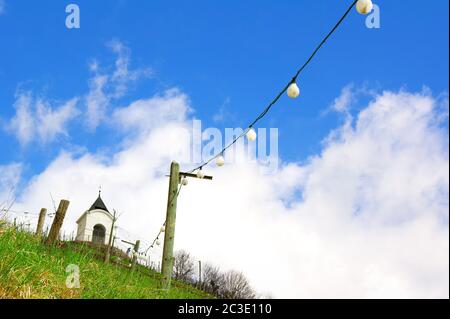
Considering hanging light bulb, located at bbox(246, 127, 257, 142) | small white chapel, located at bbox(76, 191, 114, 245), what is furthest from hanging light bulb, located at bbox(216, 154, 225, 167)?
small white chapel, located at bbox(76, 191, 114, 245)

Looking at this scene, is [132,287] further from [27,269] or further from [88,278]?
[27,269]

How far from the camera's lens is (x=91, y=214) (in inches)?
1924

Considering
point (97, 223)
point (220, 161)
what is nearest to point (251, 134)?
point (220, 161)

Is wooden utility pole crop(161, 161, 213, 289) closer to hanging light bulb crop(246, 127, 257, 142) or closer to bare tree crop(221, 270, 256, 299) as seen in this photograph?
hanging light bulb crop(246, 127, 257, 142)

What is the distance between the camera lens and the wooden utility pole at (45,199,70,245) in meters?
7.41

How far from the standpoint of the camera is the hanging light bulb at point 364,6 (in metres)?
4.45

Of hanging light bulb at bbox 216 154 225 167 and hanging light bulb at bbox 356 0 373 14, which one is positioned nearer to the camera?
hanging light bulb at bbox 356 0 373 14

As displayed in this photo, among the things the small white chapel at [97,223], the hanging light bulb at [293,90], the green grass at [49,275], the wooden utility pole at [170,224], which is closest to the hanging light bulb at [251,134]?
the hanging light bulb at [293,90]

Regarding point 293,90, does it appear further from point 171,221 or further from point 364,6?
point 171,221

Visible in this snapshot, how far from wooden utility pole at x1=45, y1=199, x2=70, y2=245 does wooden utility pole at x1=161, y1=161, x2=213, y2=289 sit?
214 centimetres
